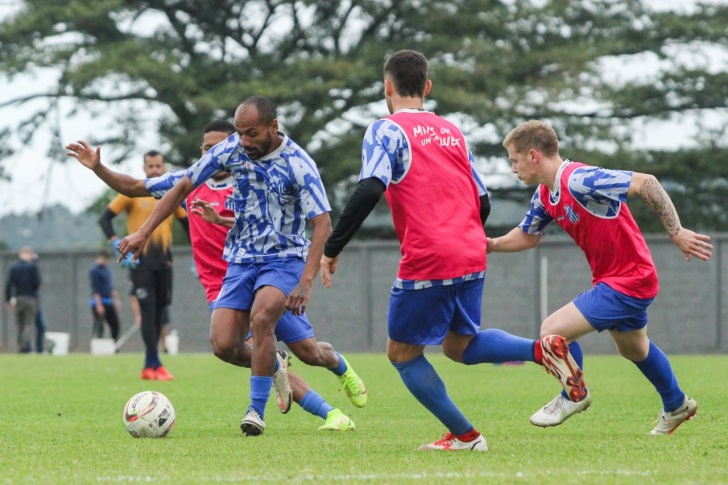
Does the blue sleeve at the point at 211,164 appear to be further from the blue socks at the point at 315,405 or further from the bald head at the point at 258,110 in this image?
the blue socks at the point at 315,405

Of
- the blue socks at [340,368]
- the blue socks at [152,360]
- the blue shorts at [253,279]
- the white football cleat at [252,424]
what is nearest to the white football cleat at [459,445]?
the white football cleat at [252,424]

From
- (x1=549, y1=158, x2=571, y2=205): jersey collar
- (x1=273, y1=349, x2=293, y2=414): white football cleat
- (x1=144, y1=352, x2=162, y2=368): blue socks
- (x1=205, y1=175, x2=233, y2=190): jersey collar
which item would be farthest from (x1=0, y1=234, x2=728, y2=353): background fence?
(x1=549, y1=158, x2=571, y2=205): jersey collar

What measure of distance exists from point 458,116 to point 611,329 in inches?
750

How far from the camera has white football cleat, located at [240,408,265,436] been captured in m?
6.04

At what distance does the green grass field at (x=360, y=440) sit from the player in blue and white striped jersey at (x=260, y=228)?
0.59 m

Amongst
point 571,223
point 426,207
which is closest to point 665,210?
point 571,223

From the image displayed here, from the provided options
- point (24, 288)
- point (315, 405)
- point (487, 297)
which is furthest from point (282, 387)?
point (24, 288)

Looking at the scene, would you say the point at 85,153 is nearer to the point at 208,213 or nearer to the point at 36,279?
the point at 208,213

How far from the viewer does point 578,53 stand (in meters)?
24.2

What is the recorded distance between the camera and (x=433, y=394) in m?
5.26

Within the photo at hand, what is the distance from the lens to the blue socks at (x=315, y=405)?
21.9 ft

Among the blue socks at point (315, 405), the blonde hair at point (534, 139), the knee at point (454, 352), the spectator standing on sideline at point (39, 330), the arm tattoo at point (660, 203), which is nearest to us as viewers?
the knee at point (454, 352)

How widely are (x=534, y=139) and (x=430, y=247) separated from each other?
140cm

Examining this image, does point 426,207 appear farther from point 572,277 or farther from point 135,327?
point 135,327
